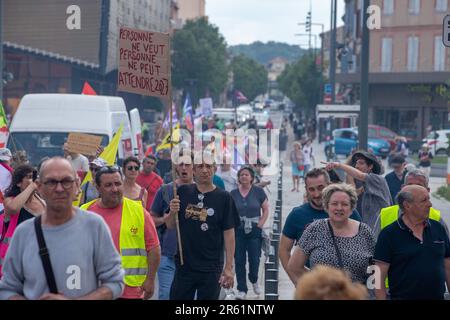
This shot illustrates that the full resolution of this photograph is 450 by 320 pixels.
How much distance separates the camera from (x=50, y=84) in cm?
4659

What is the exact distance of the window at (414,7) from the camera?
61.4 metres

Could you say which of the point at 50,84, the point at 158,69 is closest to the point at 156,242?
the point at 158,69

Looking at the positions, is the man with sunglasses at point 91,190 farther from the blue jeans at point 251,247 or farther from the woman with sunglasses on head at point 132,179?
the blue jeans at point 251,247

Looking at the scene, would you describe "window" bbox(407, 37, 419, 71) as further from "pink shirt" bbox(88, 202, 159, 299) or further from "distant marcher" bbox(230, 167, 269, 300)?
"pink shirt" bbox(88, 202, 159, 299)

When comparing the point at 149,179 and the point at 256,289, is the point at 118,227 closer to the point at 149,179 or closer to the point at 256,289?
the point at 256,289

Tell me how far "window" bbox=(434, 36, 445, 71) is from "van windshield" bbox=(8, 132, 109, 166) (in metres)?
46.0

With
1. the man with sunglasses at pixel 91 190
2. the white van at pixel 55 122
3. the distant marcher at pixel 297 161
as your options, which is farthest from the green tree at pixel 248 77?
the man with sunglasses at pixel 91 190

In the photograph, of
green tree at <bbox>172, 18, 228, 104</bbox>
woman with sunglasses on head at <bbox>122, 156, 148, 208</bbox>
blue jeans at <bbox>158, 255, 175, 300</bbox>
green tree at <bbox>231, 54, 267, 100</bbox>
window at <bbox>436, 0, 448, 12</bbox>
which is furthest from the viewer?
green tree at <bbox>231, 54, 267, 100</bbox>

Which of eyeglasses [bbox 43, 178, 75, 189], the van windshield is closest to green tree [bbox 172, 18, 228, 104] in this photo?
the van windshield

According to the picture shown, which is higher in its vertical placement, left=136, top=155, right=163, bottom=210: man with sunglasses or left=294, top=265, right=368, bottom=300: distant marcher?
left=294, top=265, right=368, bottom=300: distant marcher

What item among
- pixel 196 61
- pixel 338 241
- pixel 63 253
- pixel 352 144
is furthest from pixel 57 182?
pixel 196 61

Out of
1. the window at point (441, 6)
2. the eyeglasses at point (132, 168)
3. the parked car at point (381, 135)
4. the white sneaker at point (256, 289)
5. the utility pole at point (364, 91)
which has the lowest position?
the white sneaker at point (256, 289)

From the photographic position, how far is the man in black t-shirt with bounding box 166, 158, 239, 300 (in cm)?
827

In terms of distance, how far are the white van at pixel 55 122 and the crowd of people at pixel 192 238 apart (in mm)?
7005
